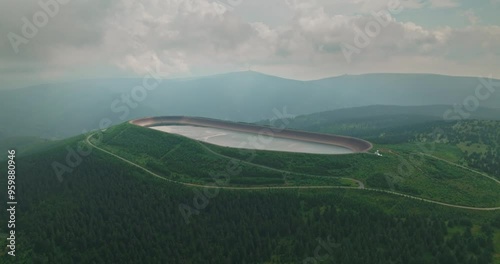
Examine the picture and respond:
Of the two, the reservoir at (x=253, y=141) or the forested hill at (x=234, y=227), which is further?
the reservoir at (x=253, y=141)

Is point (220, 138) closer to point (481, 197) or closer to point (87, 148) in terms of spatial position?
point (87, 148)

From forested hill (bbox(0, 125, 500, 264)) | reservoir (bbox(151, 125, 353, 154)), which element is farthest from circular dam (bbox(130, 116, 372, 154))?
forested hill (bbox(0, 125, 500, 264))

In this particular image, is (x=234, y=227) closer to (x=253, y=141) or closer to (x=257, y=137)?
(x=253, y=141)

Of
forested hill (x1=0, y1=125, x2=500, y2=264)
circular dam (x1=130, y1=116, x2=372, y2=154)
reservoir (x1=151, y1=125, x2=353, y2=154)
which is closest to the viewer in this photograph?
forested hill (x1=0, y1=125, x2=500, y2=264)

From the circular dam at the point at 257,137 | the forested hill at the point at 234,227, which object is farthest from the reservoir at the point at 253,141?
the forested hill at the point at 234,227

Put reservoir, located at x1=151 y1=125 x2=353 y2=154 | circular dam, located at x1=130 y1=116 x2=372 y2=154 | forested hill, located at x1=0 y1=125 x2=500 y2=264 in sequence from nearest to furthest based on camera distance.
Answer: forested hill, located at x1=0 y1=125 x2=500 y2=264 → reservoir, located at x1=151 y1=125 x2=353 y2=154 → circular dam, located at x1=130 y1=116 x2=372 y2=154

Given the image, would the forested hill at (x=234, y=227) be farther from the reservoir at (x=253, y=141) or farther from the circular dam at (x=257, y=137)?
the circular dam at (x=257, y=137)

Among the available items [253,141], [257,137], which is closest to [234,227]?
[253,141]

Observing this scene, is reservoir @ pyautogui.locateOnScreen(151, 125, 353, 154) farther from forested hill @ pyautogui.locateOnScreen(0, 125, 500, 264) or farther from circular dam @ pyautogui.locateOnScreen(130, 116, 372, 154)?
forested hill @ pyautogui.locateOnScreen(0, 125, 500, 264)

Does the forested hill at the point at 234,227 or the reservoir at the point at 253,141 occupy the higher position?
the reservoir at the point at 253,141
